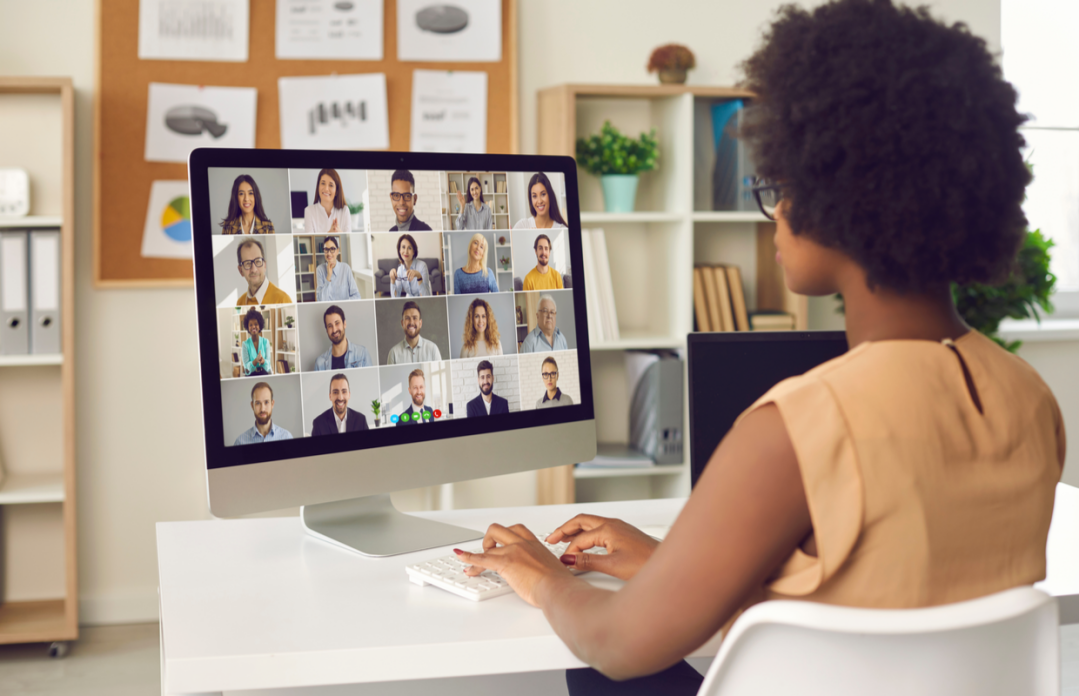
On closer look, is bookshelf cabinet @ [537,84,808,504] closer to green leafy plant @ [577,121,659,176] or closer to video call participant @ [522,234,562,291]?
green leafy plant @ [577,121,659,176]

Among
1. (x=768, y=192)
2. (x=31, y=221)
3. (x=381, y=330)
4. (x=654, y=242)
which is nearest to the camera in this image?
(x=768, y=192)

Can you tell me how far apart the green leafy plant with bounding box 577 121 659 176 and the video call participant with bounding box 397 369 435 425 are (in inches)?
68.7

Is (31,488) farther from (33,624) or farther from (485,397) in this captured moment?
(485,397)

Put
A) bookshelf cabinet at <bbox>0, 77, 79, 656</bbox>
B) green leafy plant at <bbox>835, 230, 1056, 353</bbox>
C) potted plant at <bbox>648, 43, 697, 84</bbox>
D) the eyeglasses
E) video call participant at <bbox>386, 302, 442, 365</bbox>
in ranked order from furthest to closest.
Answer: potted plant at <bbox>648, 43, 697, 84</bbox>, green leafy plant at <bbox>835, 230, 1056, 353</bbox>, bookshelf cabinet at <bbox>0, 77, 79, 656</bbox>, video call participant at <bbox>386, 302, 442, 365</bbox>, the eyeglasses

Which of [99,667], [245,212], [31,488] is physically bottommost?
[99,667]

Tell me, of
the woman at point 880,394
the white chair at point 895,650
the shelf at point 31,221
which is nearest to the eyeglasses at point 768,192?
the woman at point 880,394

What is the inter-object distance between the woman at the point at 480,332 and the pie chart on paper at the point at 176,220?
1745 millimetres

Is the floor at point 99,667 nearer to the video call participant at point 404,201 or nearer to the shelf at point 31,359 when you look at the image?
the shelf at point 31,359

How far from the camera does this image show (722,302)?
2906 mm

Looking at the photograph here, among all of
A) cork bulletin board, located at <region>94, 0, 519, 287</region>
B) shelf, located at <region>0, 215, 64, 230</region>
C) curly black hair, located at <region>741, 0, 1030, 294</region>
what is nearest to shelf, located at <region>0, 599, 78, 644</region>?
cork bulletin board, located at <region>94, 0, 519, 287</region>

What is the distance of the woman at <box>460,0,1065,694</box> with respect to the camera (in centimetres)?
67

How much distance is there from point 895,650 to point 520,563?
1.52ft

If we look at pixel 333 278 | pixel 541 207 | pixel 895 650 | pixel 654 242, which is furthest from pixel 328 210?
pixel 654 242

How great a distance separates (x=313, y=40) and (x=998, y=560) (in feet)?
8.57
